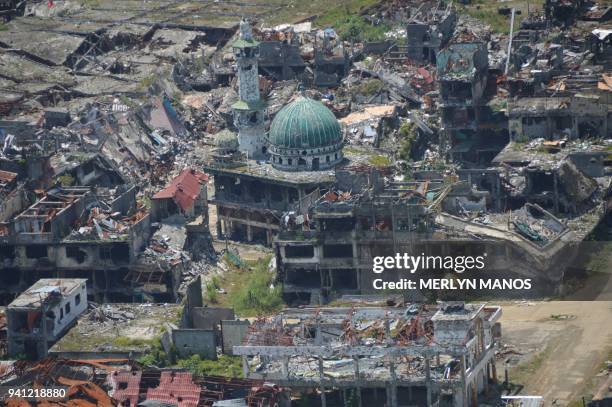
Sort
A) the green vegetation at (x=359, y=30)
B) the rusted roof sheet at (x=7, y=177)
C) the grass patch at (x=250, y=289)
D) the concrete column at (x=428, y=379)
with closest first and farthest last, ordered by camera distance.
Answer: the concrete column at (x=428, y=379)
the grass patch at (x=250, y=289)
the rusted roof sheet at (x=7, y=177)
the green vegetation at (x=359, y=30)

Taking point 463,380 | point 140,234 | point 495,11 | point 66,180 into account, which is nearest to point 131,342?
point 140,234

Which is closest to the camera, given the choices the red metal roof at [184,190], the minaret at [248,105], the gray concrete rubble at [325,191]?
the gray concrete rubble at [325,191]

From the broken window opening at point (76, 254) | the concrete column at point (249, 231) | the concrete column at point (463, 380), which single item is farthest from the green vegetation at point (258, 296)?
the concrete column at point (463, 380)

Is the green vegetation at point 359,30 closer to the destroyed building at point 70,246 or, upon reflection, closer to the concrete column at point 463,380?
the destroyed building at point 70,246

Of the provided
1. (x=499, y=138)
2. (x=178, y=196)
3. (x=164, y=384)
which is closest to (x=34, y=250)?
(x=178, y=196)

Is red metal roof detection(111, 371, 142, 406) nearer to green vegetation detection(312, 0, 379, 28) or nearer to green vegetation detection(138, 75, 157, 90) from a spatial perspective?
green vegetation detection(138, 75, 157, 90)

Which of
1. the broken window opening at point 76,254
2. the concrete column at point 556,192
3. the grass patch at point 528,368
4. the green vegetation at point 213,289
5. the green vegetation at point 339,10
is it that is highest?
the green vegetation at point 339,10

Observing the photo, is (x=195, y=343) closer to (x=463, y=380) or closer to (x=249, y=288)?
(x=249, y=288)
